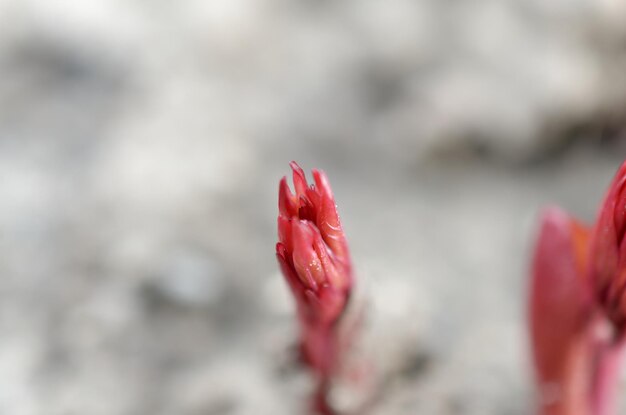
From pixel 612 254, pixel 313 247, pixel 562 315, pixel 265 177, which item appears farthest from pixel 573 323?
pixel 265 177

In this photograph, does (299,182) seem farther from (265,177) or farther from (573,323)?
(265,177)

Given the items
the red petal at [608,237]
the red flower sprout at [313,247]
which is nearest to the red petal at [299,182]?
the red flower sprout at [313,247]

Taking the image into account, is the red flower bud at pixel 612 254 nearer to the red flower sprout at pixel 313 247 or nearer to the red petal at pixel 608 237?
the red petal at pixel 608 237

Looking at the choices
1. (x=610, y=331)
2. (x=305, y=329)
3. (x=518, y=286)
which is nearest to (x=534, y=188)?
(x=518, y=286)

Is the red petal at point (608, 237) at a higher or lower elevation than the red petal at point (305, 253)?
lower

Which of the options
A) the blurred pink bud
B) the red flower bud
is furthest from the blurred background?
the red flower bud

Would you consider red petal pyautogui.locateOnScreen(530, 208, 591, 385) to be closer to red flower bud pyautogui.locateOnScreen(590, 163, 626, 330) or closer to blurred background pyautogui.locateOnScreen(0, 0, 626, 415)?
red flower bud pyautogui.locateOnScreen(590, 163, 626, 330)
